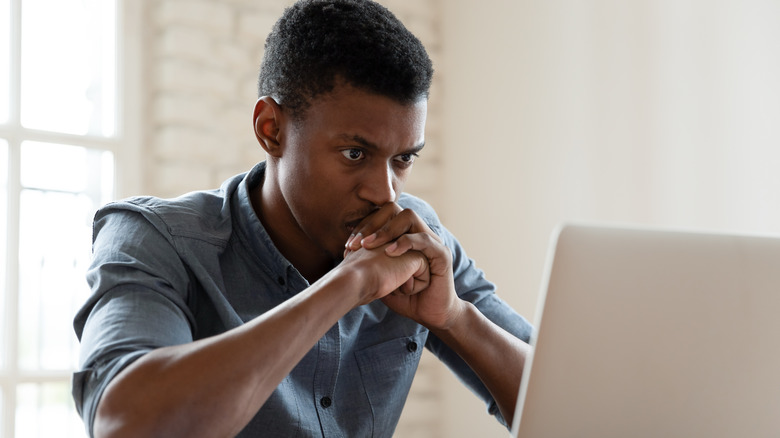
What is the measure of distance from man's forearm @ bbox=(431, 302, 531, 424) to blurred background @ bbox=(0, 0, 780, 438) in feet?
2.62

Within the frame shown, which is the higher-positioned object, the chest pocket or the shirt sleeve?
the shirt sleeve

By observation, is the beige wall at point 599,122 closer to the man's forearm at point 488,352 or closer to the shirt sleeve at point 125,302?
the man's forearm at point 488,352

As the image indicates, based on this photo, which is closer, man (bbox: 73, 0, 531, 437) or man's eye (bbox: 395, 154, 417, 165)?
man (bbox: 73, 0, 531, 437)

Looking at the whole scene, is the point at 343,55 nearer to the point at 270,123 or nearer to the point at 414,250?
the point at 270,123

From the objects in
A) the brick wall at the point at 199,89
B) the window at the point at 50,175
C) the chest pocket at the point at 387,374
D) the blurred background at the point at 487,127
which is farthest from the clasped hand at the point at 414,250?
the window at the point at 50,175

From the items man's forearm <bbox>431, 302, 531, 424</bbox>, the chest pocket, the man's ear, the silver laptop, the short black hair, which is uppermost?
the short black hair

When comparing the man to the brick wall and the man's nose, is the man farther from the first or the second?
the brick wall

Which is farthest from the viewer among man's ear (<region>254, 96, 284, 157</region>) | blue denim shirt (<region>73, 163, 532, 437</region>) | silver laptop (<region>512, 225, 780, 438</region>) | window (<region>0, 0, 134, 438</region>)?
window (<region>0, 0, 134, 438</region>)

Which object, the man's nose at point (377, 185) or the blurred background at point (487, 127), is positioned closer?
the man's nose at point (377, 185)

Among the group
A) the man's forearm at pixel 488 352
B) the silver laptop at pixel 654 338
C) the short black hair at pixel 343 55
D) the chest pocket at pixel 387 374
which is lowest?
the chest pocket at pixel 387 374

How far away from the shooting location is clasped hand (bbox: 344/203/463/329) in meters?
1.17

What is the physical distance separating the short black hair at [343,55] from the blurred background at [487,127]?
97cm

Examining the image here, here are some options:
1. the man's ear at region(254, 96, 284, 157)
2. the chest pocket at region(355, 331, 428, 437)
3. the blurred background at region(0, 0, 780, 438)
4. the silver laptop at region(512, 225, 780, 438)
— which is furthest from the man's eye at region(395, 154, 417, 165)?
the blurred background at region(0, 0, 780, 438)

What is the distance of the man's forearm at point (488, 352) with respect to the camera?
4.29 feet
